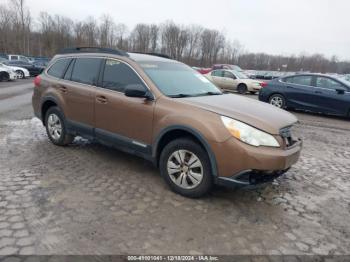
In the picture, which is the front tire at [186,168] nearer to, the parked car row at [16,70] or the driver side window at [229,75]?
the driver side window at [229,75]

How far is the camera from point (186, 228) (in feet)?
10.7

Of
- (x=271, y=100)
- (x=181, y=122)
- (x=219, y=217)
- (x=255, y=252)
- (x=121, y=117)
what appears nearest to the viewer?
(x=255, y=252)

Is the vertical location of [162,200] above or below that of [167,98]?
below

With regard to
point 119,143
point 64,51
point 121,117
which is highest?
point 64,51

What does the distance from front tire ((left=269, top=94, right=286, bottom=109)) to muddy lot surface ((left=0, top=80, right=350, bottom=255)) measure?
272 inches

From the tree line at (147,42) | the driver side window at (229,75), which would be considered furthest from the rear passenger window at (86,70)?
the tree line at (147,42)

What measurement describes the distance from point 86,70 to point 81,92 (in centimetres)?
42

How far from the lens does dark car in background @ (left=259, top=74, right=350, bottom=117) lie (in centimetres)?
1097

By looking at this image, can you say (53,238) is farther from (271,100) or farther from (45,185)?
(271,100)

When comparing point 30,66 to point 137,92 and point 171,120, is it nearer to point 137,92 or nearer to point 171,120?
point 137,92

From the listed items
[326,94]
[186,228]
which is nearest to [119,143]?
[186,228]

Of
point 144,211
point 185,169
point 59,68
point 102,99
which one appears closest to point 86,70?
point 102,99

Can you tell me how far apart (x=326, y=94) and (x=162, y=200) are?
30.9ft

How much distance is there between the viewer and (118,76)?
4738 millimetres
